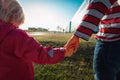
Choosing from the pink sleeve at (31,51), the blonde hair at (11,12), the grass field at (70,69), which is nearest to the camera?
the pink sleeve at (31,51)

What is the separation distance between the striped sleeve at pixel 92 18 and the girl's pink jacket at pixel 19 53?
296 millimetres

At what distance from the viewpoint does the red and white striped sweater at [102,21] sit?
162 inches

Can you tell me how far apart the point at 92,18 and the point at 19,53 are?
82cm

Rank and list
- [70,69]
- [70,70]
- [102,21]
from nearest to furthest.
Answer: [102,21]
[70,70]
[70,69]

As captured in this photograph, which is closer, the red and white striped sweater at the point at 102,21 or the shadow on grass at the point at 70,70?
the red and white striped sweater at the point at 102,21

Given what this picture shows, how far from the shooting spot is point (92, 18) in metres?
4.12

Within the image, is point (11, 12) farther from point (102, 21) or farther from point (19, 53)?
point (102, 21)

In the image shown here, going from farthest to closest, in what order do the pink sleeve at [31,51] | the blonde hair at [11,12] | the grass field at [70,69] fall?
1. the grass field at [70,69]
2. the blonde hair at [11,12]
3. the pink sleeve at [31,51]

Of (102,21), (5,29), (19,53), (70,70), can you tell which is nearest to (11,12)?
(5,29)

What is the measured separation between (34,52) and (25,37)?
0.56 feet

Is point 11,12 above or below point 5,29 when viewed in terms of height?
above

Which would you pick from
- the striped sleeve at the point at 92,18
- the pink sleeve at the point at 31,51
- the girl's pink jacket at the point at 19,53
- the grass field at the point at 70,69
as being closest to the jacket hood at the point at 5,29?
the girl's pink jacket at the point at 19,53

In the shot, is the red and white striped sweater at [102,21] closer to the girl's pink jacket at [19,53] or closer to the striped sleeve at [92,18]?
the striped sleeve at [92,18]

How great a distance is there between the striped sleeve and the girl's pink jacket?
0.30m
